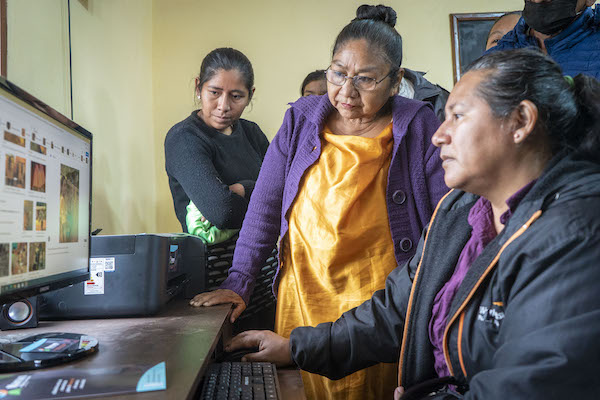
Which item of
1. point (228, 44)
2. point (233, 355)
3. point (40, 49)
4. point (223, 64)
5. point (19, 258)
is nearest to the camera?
point (19, 258)

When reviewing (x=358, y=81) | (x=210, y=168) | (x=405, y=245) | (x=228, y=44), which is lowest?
(x=405, y=245)

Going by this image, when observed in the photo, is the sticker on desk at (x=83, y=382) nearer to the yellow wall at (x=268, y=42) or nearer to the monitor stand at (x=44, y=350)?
the monitor stand at (x=44, y=350)

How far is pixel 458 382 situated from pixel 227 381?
17.1 inches

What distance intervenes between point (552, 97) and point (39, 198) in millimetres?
952

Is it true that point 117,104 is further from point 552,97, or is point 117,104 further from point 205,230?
A: point 552,97

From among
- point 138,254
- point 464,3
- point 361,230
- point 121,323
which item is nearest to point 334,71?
point 361,230

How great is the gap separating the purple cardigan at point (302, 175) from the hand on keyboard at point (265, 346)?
0.19 metres

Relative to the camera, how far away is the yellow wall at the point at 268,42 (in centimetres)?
304

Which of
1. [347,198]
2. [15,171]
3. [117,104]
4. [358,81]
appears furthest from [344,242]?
[117,104]

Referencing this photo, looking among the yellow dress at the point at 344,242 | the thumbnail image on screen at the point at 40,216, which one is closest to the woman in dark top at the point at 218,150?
the yellow dress at the point at 344,242

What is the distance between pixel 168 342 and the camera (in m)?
0.99

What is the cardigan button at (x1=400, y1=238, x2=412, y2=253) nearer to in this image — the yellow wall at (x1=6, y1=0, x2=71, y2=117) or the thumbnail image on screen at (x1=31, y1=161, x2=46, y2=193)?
the thumbnail image on screen at (x1=31, y1=161, x2=46, y2=193)

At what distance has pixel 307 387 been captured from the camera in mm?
1377

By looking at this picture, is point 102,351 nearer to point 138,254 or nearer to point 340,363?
point 138,254
